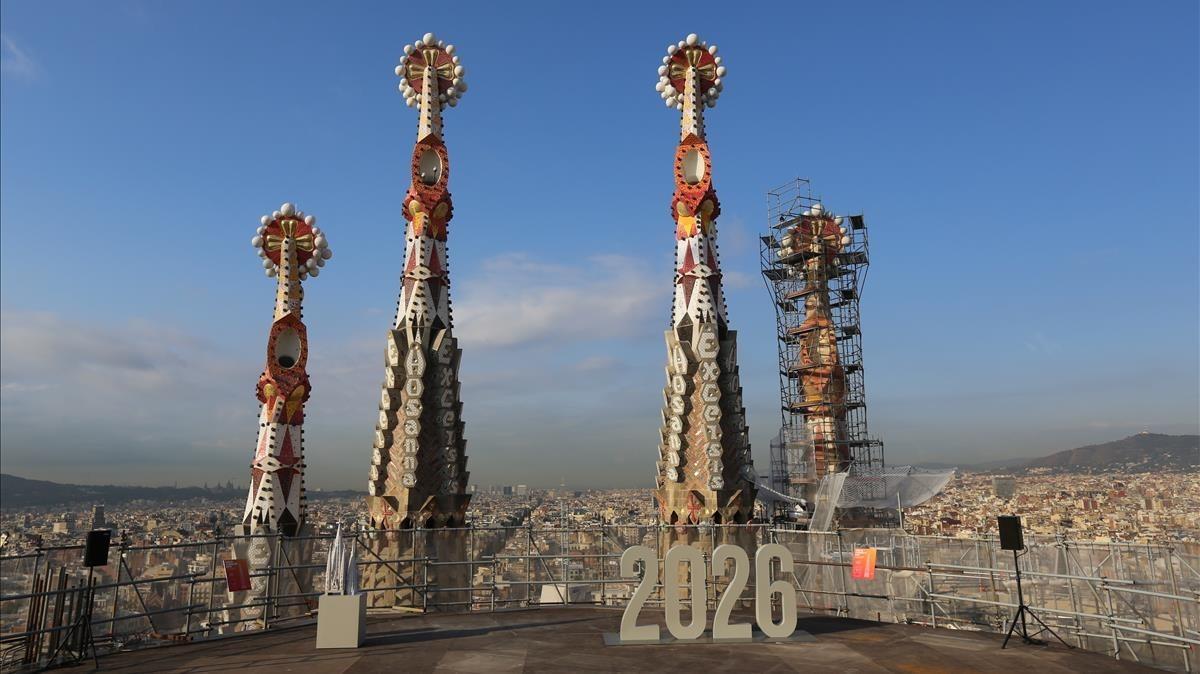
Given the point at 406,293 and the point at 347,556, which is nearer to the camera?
the point at 347,556

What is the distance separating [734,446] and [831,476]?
25.3ft

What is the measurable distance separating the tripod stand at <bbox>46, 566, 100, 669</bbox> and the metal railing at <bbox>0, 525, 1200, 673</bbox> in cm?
12

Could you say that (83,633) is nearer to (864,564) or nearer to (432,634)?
(432,634)

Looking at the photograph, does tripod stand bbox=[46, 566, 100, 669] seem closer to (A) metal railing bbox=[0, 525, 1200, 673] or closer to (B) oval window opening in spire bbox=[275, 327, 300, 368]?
(A) metal railing bbox=[0, 525, 1200, 673]

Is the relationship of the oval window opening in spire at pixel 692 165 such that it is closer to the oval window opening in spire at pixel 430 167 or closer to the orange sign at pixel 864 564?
the oval window opening in spire at pixel 430 167

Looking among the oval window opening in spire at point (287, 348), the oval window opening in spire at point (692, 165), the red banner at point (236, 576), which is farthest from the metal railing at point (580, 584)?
the oval window opening in spire at point (692, 165)

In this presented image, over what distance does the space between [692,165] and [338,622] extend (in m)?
19.2

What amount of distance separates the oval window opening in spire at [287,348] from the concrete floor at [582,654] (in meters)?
9.92

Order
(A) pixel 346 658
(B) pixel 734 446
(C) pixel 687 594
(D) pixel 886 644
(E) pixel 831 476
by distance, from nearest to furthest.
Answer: (A) pixel 346 658 → (D) pixel 886 644 → (C) pixel 687 594 → (B) pixel 734 446 → (E) pixel 831 476

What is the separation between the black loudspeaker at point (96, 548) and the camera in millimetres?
12336

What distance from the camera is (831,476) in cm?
2988

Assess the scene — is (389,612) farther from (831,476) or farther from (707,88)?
(707,88)

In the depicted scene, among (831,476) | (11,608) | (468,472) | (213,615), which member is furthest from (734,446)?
(11,608)

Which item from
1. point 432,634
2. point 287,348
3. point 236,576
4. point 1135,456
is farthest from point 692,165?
point 1135,456
